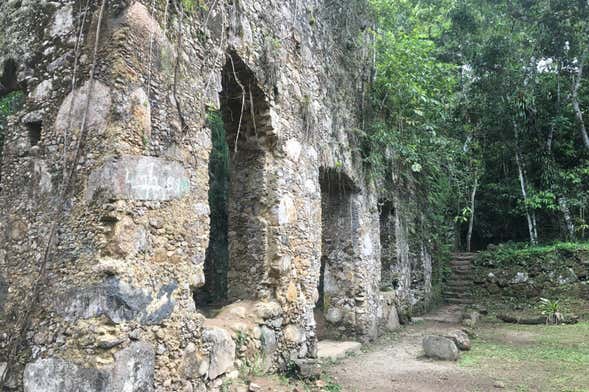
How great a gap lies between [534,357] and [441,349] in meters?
1.23

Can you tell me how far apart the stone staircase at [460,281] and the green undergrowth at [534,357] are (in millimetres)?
3331

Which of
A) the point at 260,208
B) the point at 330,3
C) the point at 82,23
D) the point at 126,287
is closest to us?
the point at 126,287

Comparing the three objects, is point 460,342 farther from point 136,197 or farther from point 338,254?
point 136,197

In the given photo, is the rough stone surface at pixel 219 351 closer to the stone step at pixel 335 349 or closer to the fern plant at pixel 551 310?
the stone step at pixel 335 349

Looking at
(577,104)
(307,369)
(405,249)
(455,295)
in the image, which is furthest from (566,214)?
(307,369)

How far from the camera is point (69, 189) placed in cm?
271

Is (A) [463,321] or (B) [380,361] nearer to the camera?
(B) [380,361]

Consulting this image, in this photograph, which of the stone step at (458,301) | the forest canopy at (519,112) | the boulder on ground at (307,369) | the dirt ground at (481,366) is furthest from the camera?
the forest canopy at (519,112)

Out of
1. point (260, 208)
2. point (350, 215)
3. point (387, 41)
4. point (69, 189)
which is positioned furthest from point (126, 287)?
point (387, 41)

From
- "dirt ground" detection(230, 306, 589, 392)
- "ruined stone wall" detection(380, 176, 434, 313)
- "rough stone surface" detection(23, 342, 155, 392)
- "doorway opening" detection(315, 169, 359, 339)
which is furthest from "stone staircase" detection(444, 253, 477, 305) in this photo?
"rough stone surface" detection(23, 342, 155, 392)

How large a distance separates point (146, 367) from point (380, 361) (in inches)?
150

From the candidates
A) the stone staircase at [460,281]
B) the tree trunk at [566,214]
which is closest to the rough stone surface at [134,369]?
the stone staircase at [460,281]

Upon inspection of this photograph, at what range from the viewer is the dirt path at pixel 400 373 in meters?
4.65

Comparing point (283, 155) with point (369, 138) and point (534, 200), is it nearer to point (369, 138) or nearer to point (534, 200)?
point (369, 138)
